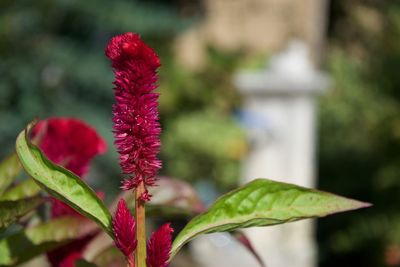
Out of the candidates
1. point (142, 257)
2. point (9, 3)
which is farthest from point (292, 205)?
point (9, 3)

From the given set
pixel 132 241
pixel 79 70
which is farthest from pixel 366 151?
pixel 132 241

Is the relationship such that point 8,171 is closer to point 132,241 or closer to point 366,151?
point 132,241

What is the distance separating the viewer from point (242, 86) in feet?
21.5

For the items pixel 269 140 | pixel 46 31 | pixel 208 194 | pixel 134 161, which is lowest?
pixel 208 194

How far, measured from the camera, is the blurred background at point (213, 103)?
262 inches

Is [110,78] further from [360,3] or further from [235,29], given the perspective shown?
[360,3]

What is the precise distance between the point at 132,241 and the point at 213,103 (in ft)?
27.9

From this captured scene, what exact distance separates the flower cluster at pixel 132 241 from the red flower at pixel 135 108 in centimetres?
2

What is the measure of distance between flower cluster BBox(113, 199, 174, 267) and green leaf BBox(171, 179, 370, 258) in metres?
0.05

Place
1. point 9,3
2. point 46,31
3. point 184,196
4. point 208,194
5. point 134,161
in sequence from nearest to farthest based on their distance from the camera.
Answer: point 134,161 → point 184,196 → point 9,3 → point 46,31 → point 208,194

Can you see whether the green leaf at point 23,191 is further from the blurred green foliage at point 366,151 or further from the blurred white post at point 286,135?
the blurred green foliage at point 366,151

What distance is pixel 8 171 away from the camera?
0.90m

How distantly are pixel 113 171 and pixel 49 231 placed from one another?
21.1 ft

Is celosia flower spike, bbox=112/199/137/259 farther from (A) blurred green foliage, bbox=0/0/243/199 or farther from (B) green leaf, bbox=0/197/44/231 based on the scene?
(A) blurred green foliage, bbox=0/0/243/199
